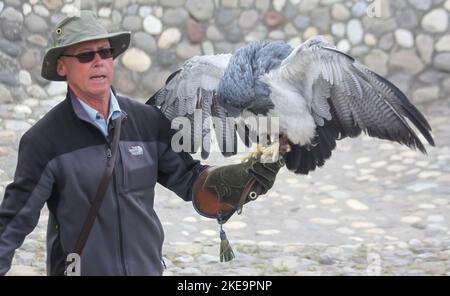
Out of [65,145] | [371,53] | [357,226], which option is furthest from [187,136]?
[371,53]

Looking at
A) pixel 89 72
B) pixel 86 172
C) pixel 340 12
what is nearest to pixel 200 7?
pixel 340 12

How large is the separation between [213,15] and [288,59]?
16.0 ft

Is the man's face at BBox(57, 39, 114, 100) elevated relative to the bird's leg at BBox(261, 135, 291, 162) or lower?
elevated

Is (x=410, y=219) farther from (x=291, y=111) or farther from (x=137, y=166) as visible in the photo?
(x=137, y=166)

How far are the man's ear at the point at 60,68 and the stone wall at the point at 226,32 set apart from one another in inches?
197

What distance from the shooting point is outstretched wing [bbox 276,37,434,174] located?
125 inches

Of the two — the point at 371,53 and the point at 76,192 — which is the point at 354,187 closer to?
the point at 371,53

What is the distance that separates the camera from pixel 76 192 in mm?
2678

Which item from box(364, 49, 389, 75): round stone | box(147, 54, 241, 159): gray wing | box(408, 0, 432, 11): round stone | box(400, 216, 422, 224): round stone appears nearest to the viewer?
box(147, 54, 241, 159): gray wing

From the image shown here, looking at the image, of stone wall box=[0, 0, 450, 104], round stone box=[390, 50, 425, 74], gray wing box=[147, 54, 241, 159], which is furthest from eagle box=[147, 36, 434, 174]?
round stone box=[390, 50, 425, 74]

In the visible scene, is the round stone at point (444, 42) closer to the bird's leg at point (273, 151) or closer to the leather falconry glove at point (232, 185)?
the bird's leg at point (273, 151)

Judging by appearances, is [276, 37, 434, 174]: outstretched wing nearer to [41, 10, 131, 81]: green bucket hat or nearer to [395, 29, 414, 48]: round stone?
[41, 10, 131, 81]: green bucket hat

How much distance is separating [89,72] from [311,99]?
1037 mm

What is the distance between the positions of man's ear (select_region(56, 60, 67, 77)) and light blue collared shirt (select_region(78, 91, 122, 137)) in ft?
0.43
